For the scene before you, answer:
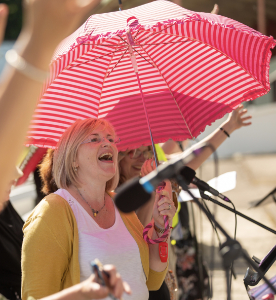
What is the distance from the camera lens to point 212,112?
253 centimetres

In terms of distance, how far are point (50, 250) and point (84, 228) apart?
0.21m

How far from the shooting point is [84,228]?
6.17 feet

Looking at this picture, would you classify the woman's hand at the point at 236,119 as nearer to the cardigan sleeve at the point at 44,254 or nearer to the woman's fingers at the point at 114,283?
the cardigan sleeve at the point at 44,254

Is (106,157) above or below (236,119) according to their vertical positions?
above

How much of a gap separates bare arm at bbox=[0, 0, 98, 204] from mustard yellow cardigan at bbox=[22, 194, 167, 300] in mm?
1022

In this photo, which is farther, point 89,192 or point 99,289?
point 89,192

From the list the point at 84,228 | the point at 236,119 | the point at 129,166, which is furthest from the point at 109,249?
the point at 236,119

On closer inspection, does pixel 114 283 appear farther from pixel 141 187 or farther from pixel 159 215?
pixel 159 215

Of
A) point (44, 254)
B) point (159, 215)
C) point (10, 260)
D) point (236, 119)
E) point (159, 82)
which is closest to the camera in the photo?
point (44, 254)

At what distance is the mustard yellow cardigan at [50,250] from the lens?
5.54 ft

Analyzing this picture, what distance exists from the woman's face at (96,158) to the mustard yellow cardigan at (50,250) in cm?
25

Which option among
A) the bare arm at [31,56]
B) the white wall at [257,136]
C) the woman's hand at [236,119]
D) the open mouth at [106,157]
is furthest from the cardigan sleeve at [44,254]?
the white wall at [257,136]

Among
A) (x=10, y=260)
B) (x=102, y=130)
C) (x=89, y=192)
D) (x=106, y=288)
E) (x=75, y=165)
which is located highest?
(x=106, y=288)

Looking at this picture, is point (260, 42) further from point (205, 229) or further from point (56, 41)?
point (205, 229)
